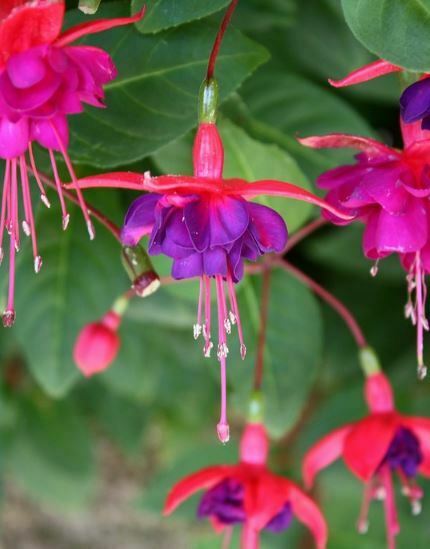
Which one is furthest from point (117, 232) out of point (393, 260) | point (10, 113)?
point (393, 260)

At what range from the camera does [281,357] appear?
1.06 meters

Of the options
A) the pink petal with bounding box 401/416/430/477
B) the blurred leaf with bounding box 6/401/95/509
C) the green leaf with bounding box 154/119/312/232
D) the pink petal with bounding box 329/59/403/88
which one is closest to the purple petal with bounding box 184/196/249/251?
the pink petal with bounding box 329/59/403/88

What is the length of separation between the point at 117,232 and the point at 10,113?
19 cm

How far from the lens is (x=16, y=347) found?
163cm

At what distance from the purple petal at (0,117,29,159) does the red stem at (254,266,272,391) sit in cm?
39

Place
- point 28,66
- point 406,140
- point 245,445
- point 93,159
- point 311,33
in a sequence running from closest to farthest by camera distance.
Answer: point 28,66 → point 406,140 → point 93,159 → point 245,445 → point 311,33

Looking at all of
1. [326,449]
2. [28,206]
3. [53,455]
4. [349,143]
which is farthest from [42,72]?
[53,455]

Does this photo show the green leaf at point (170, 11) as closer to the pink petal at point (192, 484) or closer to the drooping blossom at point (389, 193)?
the drooping blossom at point (389, 193)

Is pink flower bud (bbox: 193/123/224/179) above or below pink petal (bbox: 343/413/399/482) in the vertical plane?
above

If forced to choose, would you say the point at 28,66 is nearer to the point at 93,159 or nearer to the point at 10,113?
the point at 10,113

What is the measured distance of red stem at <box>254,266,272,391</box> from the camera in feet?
3.11

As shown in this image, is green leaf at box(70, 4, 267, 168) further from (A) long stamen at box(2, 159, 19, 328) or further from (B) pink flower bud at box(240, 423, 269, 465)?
(B) pink flower bud at box(240, 423, 269, 465)

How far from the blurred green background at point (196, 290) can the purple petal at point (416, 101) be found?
0.05 ft

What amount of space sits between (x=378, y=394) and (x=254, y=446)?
0.14 m
